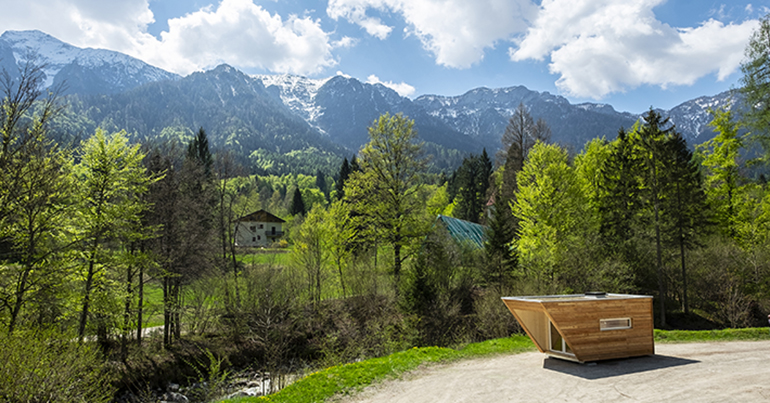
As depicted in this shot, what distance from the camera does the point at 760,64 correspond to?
1644 centimetres

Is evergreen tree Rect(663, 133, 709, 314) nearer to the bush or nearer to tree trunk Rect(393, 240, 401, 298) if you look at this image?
tree trunk Rect(393, 240, 401, 298)

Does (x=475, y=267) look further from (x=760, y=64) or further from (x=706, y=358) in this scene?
(x=760, y=64)

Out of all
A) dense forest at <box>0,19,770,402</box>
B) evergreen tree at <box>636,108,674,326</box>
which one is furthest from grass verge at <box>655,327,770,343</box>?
evergreen tree at <box>636,108,674,326</box>

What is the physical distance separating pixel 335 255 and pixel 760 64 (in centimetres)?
2430

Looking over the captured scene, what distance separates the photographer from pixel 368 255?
26.0 metres

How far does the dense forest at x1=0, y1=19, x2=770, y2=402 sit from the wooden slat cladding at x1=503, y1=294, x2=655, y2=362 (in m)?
7.88

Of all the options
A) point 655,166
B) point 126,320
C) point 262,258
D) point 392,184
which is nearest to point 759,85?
point 655,166

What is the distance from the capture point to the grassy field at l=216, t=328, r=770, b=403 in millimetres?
10125

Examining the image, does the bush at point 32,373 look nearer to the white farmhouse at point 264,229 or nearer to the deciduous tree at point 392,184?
the deciduous tree at point 392,184

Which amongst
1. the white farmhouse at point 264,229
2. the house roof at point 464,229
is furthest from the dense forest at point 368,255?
the white farmhouse at point 264,229

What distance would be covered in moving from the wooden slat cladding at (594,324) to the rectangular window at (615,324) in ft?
0.27

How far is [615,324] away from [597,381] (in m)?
2.65

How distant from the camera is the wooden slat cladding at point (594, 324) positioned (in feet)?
35.4

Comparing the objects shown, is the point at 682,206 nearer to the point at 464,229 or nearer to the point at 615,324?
the point at 464,229
